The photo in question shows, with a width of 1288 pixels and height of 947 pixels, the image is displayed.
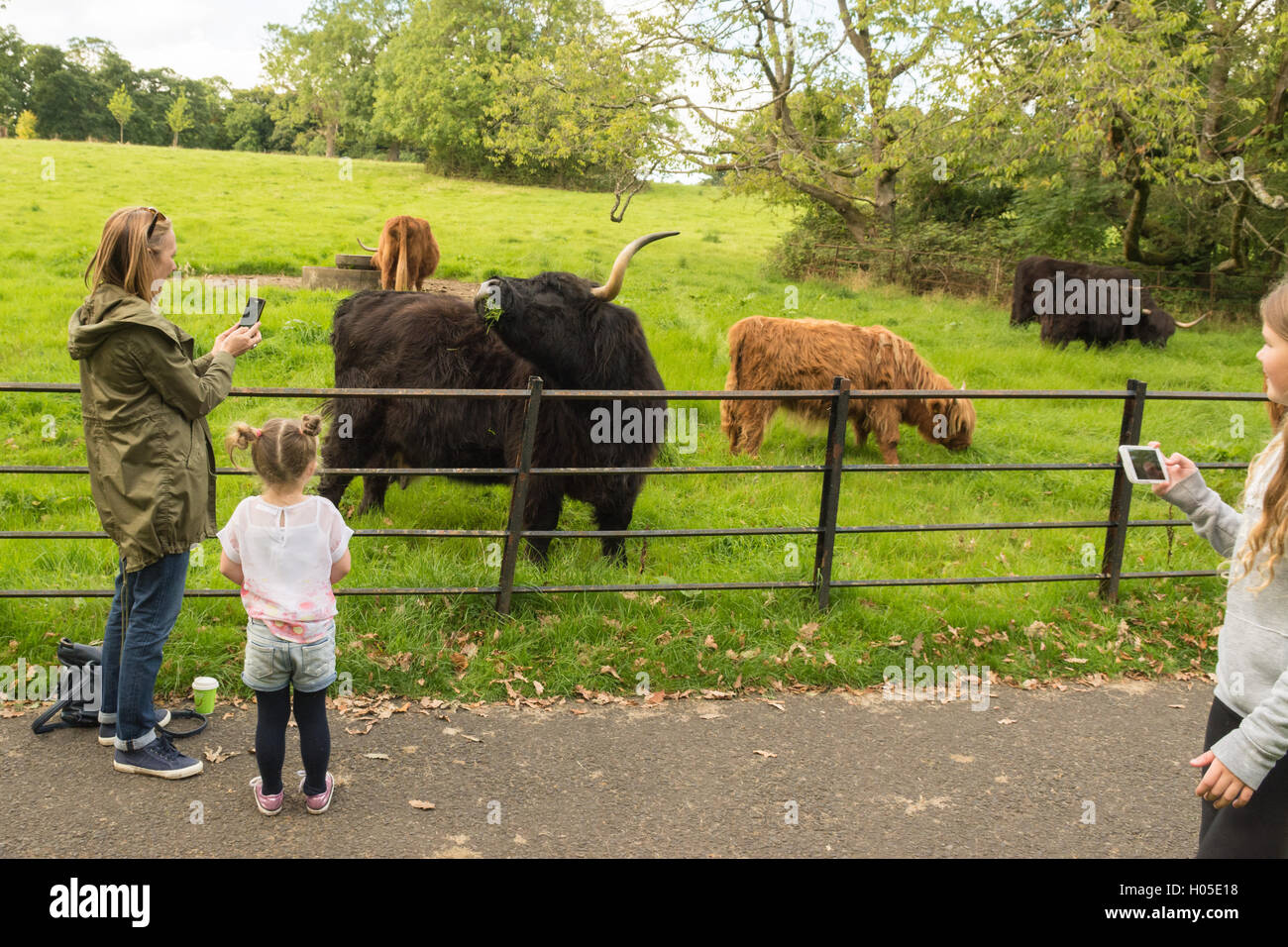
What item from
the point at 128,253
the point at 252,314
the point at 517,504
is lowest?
the point at 517,504

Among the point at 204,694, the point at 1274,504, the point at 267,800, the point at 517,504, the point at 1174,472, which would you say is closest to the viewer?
the point at 1274,504

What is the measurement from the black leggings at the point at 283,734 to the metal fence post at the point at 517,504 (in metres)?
1.65

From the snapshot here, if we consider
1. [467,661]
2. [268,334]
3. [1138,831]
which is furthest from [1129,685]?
[268,334]

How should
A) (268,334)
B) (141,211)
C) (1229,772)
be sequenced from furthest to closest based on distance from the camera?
(268,334)
(141,211)
(1229,772)

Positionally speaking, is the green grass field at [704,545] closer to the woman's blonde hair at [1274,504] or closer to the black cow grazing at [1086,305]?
the black cow grazing at [1086,305]

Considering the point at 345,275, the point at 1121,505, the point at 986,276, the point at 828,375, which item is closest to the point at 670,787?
the point at 1121,505

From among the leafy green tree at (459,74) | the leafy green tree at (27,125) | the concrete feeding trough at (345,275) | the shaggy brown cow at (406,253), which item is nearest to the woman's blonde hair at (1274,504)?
the shaggy brown cow at (406,253)

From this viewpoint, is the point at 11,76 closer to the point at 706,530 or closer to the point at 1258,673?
the point at 706,530

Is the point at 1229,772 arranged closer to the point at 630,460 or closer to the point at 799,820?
the point at 799,820

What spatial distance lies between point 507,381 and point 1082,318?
1378 cm

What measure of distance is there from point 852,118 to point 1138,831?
783 inches

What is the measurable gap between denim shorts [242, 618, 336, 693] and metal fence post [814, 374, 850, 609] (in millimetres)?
2776

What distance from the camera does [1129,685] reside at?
16.2ft

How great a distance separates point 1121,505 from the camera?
546 centimetres
